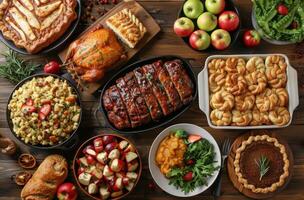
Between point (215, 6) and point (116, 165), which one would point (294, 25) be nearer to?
point (215, 6)

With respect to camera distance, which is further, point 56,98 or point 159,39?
point 159,39

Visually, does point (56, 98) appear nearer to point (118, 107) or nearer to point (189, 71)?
point (118, 107)

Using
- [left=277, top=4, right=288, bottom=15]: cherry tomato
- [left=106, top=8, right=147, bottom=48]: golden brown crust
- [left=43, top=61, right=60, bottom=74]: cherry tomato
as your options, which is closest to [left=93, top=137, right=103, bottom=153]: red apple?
[left=43, top=61, right=60, bottom=74]: cherry tomato

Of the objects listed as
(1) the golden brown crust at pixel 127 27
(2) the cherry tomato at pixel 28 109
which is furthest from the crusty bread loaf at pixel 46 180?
(1) the golden brown crust at pixel 127 27

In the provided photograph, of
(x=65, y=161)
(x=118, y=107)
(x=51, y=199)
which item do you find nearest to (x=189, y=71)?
(x=118, y=107)

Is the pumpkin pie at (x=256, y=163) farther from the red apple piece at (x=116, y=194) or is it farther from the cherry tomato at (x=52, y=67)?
the cherry tomato at (x=52, y=67)

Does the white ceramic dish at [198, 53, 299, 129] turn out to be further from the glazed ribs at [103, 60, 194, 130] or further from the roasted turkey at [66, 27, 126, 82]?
the roasted turkey at [66, 27, 126, 82]

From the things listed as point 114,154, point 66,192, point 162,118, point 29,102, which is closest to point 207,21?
point 162,118
